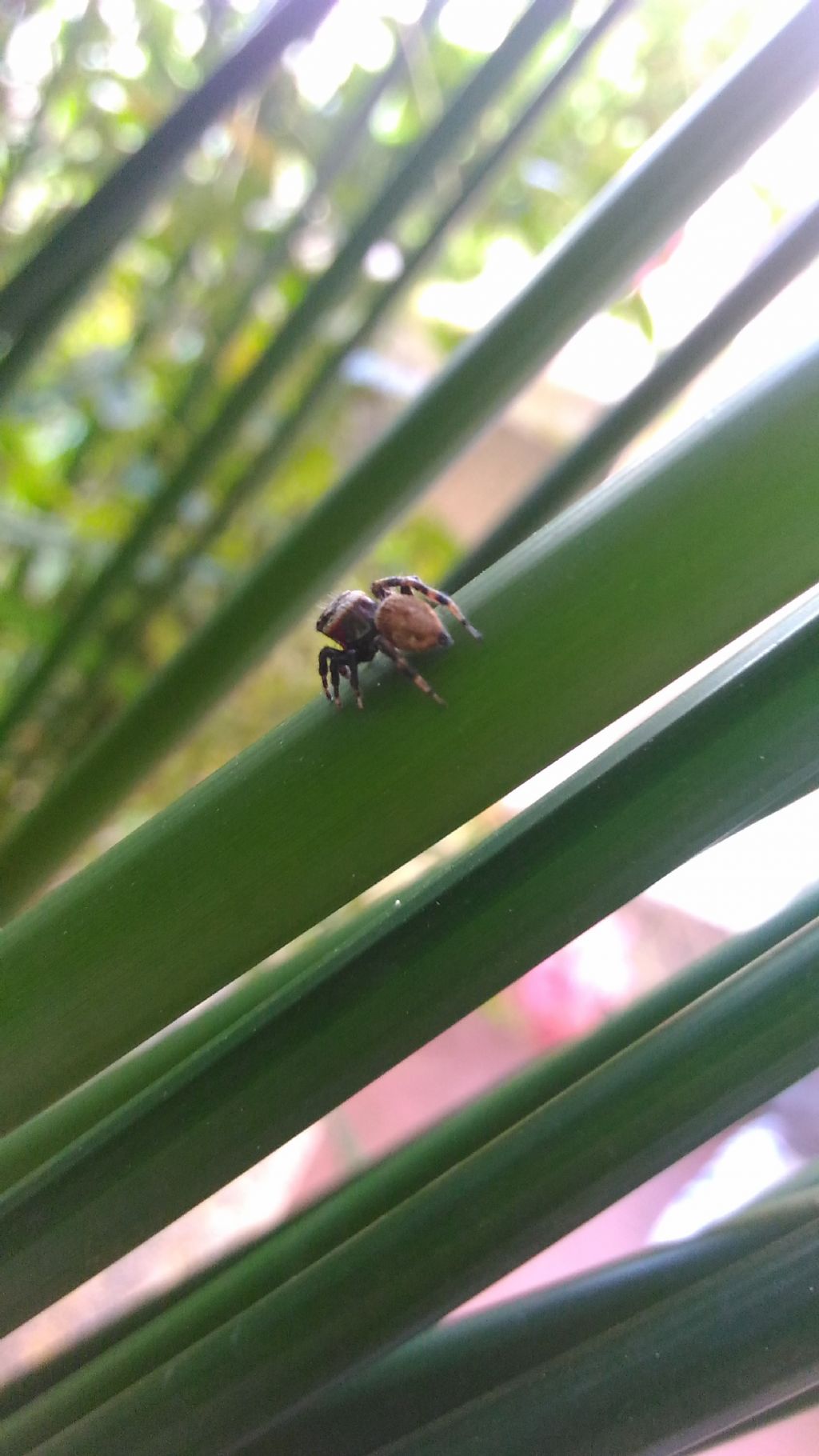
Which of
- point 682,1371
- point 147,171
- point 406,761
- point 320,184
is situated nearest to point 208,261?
point 320,184

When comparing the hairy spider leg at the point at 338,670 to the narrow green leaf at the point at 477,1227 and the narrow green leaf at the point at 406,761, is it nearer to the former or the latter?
the narrow green leaf at the point at 406,761

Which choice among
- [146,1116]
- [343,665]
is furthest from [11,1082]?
[343,665]

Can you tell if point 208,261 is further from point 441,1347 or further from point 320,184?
point 441,1347

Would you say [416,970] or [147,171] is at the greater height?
[147,171]

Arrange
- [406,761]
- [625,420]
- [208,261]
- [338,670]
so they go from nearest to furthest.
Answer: [406,761], [338,670], [625,420], [208,261]

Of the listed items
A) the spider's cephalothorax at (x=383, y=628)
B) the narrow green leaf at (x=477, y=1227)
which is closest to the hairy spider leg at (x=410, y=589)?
the spider's cephalothorax at (x=383, y=628)

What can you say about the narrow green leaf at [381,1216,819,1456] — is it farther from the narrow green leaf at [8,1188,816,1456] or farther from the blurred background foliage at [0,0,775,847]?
the blurred background foliage at [0,0,775,847]

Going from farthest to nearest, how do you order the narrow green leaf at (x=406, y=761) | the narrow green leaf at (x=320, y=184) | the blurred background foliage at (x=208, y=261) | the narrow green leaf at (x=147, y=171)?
the blurred background foliage at (x=208, y=261), the narrow green leaf at (x=320, y=184), the narrow green leaf at (x=147, y=171), the narrow green leaf at (x=406, y=761)
